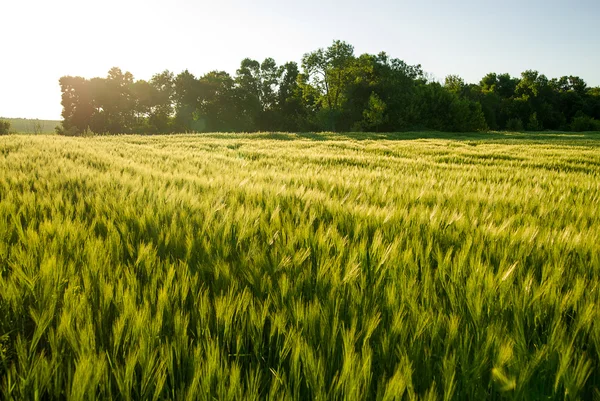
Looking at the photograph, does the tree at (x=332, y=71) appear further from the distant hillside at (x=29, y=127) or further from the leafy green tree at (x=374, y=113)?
the distant hillside at (x=29, y=127)

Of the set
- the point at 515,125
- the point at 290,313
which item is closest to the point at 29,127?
the point at 290,313

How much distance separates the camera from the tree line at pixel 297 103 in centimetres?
4950

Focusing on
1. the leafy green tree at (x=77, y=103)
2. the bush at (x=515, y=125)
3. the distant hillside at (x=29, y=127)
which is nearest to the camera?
the distant hillside at (x=29, y=127)

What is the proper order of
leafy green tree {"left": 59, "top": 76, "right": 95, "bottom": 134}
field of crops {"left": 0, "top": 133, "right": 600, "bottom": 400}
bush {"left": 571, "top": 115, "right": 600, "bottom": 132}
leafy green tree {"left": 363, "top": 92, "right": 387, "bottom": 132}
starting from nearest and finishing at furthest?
field of crops {"left": 0, "top": 133, "right": 600, "bottom": 400} → leafy green tree {"left": 363, "top": 92, "right": 387, "bottom": 132} → leafy green tree {"left": 59, "top": 76, "right": 95, "bottom": 134} → bush {"left": 571, "top": 115, "right": 600, "bottom": 132}

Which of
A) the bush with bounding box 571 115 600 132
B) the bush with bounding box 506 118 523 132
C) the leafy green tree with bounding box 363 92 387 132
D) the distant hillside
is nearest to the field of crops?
the distant hillside

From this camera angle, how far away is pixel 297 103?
59344mm

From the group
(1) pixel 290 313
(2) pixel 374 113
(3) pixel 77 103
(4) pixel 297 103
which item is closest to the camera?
(1) pixel 290 313

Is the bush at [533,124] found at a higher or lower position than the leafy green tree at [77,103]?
lower

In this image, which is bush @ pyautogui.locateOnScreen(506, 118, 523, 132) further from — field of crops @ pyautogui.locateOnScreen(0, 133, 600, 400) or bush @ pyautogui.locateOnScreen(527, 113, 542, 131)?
field of crops @ pyautogui.locateOnScreen(0, 133, 600, 400)

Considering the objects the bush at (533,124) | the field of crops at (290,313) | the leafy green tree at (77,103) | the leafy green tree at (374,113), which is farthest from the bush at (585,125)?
the leafy green tree at (77,103)

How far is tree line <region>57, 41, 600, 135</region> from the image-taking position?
49.5 meters

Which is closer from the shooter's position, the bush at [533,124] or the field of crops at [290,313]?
the field of crops at [290,313]

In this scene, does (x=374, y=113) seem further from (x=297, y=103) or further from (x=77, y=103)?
(x=77, y=103)

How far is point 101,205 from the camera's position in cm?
191
